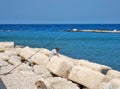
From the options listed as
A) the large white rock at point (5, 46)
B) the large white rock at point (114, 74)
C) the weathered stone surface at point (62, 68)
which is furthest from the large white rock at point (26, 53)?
the large white rock at point (114, 74)

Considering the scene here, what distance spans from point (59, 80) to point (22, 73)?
201 centimetres

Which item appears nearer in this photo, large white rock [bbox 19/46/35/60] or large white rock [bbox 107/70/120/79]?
large white rock [bbox 107/70/120/79]

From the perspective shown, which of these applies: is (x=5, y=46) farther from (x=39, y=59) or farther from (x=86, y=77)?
(x=86, y=77)

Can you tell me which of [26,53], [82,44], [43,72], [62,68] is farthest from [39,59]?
[82,44]

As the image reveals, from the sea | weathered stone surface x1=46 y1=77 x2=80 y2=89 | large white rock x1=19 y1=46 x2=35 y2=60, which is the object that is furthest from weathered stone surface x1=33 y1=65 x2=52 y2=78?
large white rock x1=19 y1=46 x2=35 y2=60

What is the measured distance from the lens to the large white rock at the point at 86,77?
9867 mm

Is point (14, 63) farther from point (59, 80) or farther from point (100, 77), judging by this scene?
point (100, 77)

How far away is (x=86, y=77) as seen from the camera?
10.3m

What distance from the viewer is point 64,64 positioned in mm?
11547

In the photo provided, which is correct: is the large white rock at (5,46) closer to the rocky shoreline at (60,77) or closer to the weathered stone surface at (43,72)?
the rocky shoreline at (60,77)

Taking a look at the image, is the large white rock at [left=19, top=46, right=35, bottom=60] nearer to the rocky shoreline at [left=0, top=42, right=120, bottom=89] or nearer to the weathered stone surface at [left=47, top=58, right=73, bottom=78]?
the rocky shoreline at [left=0, top=42, right=120, bottom=89]

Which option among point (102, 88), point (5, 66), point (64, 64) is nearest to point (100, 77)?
point (102, 88)

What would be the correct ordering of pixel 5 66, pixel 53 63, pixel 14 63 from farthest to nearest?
pixel 14 63
pixel 5 66
pixel 53 63

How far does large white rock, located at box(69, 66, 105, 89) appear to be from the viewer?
987cm
